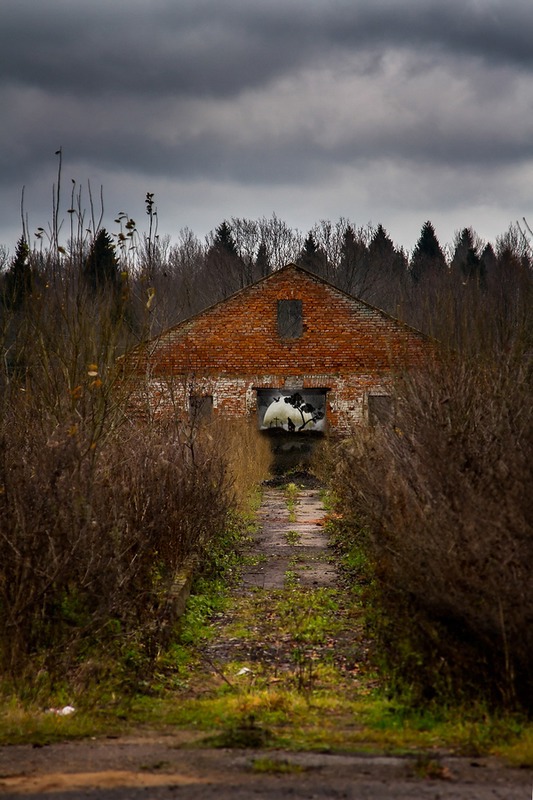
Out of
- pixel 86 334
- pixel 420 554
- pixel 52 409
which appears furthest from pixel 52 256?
pixel 420 554

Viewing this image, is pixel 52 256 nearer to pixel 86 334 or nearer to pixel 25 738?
pixel 86 334

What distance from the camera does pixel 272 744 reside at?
509 centimetres

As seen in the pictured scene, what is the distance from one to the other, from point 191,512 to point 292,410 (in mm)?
14680

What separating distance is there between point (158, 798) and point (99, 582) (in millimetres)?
2730

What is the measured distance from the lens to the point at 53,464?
22.2ft

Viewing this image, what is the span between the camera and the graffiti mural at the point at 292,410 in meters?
25.0

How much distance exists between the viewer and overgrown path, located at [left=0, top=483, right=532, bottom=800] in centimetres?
427

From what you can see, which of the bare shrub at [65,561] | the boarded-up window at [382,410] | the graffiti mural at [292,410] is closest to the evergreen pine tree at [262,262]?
the graffiti mural at [292,410]

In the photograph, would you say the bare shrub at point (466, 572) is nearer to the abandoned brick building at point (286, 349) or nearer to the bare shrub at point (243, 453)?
the bare shrub at point (243, 453)

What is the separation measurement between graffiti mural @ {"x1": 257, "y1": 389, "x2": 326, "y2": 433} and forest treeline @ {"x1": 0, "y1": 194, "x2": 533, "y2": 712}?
11.8m

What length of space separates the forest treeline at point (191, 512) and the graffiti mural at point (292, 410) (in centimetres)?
1185

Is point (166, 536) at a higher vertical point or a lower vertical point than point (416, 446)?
lower

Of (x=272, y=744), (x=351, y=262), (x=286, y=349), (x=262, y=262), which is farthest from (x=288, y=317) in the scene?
(x=272, y=744)

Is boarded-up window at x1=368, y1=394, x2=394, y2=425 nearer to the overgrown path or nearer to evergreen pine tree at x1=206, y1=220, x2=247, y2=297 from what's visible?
the overgrown path
